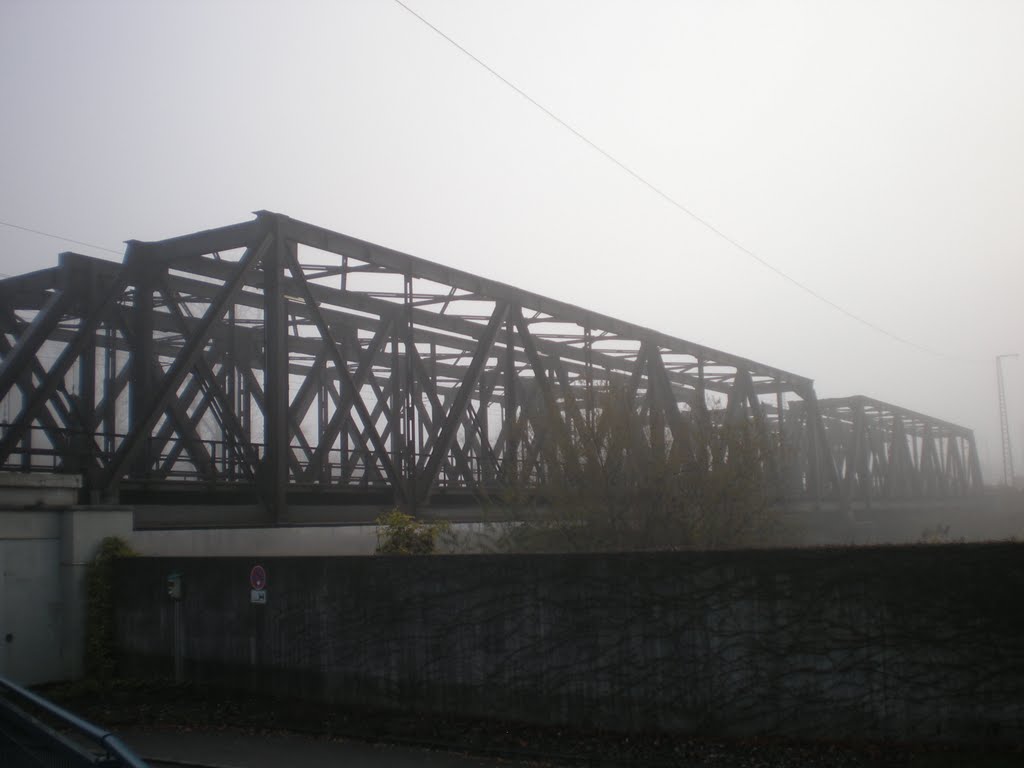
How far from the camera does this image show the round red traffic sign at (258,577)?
17.1 meters

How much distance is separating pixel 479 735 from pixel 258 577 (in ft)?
16.7

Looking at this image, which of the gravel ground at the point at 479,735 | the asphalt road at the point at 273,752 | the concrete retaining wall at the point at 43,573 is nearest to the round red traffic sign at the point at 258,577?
the gravel ground at the point at 479,735

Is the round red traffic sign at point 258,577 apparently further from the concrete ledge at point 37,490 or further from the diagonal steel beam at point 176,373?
the diagonal steel beam at point 176,373

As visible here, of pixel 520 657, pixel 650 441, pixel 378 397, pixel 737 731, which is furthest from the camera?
pixel 378 397

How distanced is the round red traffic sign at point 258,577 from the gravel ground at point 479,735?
5.99ft

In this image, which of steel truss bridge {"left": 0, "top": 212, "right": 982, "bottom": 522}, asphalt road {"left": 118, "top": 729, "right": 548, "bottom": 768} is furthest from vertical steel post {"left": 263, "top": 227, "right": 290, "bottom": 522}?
asphalt road {"left": 118, "top": 729, "right": 548, "bottom": 768}

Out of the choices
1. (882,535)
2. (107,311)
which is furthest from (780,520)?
(882,535)

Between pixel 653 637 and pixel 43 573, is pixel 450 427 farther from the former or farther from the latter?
pixel 653 637

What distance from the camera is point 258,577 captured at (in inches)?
677

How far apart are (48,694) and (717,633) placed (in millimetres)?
11907

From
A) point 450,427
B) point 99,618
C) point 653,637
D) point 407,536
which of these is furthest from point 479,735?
point 450,427

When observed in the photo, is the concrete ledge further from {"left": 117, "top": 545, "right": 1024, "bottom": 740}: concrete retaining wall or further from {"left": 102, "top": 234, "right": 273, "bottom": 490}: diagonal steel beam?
{"left": 117, "top": 545, "right": 1024, "bottom": 740}: concrete retaining wall

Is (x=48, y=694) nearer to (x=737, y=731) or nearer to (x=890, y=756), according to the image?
(x=737, y=731)

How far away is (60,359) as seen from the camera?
24969 millimetres
